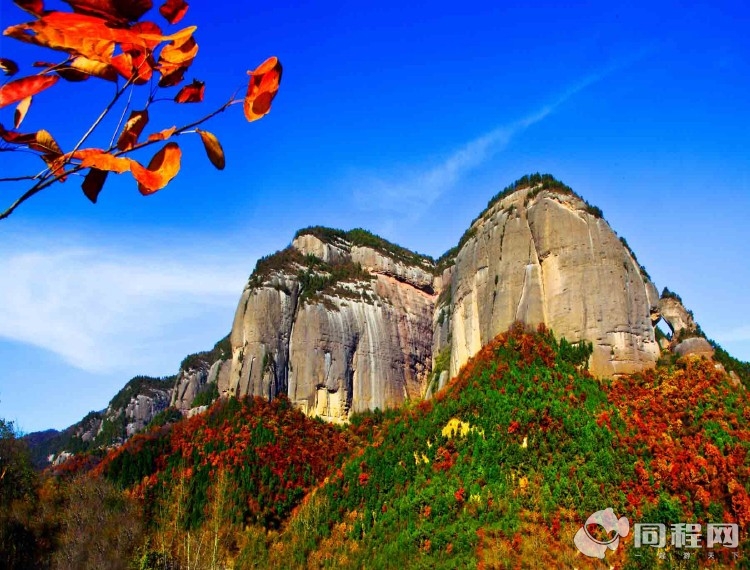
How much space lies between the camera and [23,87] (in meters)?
1.92

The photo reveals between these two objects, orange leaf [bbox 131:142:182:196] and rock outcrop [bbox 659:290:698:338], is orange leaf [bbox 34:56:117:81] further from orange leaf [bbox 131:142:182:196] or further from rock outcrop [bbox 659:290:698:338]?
rock outcrop [bbox 659:290:698:338]

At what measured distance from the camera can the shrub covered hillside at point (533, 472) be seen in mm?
18625

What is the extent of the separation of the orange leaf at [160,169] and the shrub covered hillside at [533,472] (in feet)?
60.4

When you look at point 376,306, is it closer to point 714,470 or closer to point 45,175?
point 714,470

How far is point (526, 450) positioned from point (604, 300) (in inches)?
463

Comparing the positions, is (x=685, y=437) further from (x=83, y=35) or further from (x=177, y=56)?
(x=83, y=35)

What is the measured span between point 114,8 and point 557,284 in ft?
107

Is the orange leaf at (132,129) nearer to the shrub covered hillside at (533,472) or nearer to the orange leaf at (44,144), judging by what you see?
the orange leaf at (44,144)

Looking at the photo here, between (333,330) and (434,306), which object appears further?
(434,306)

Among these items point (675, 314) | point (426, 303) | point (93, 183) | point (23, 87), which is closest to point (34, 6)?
point (23, 87)

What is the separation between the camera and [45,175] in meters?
2.06
